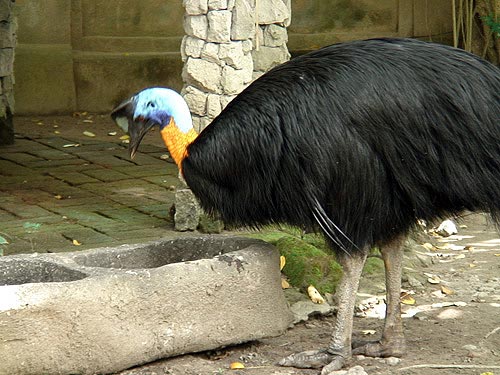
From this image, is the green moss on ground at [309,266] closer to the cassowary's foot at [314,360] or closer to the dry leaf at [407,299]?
the dry leaf at [407,299]

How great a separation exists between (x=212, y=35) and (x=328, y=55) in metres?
1.99

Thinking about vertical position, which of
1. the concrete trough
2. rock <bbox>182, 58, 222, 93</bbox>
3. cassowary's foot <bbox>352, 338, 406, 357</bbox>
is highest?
rock <bbox>182, 58, 222, 93</bbox>

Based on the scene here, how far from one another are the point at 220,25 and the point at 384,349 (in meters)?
2.53

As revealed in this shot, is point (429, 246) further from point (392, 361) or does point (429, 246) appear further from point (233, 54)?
point (392, 361)

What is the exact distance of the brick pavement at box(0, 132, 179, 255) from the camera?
6707mm

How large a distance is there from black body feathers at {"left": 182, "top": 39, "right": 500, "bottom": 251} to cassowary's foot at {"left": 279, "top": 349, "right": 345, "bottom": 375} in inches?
21.4

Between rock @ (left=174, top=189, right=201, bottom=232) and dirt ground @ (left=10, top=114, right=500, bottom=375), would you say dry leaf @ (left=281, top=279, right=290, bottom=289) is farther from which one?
rock @ (left=174, top=189, right=201, bottom=232)

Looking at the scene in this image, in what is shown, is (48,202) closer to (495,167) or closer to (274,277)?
(274,277)

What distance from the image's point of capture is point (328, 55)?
4738 millimetres

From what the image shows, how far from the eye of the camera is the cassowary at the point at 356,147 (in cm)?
450

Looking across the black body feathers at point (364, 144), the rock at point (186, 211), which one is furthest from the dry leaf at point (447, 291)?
the rock at point (186, 211)

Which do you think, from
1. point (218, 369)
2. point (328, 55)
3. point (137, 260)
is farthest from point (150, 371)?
point (328, 55)

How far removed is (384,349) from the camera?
16.4ft

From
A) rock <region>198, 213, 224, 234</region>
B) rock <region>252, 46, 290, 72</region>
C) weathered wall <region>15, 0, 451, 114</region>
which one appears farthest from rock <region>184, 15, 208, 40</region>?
weathered wall <region>15, 0, 451, 114</region>
